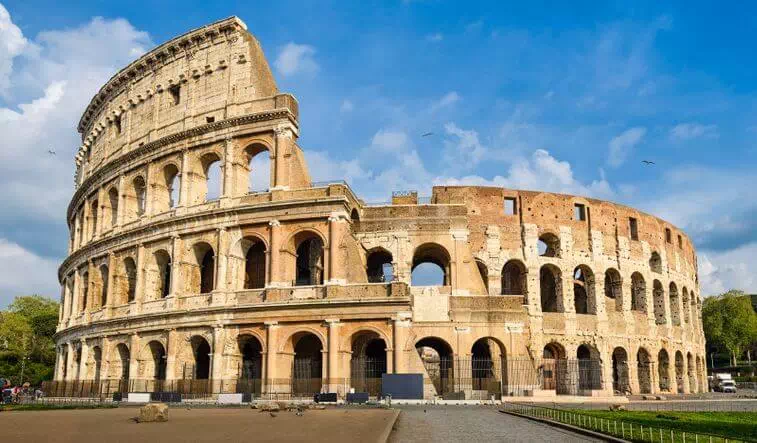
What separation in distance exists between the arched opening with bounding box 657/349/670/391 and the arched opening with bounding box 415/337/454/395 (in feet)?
42.2

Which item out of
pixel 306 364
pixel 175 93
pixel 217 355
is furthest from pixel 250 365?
pixel 175 93

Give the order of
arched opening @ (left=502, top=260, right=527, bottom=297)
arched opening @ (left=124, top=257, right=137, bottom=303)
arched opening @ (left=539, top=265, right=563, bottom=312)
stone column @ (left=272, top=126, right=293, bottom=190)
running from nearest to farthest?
1. stone column @ (left=272, top=126, right=293, bottom=190)
2. arched opening @ (left=124, top=257, right=137, bottom=303)
3. arched opening @ (left=539, top=265, right=563, bottom=312)
4. arched opening @ (left=502, top=260, right=527, bottom=297)

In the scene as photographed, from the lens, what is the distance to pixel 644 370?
3825cm

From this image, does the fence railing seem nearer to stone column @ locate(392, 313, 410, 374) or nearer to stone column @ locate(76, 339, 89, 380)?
stone column @ locate(392, 313, 410, 374)

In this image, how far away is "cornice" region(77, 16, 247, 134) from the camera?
3269cm

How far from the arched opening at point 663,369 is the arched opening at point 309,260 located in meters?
21.1

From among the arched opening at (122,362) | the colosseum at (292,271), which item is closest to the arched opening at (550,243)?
the colosseum at (292,271)

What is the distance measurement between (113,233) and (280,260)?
35.8ft

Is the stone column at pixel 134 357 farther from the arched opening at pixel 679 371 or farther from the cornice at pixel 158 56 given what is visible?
the arched opening at pixel 679 371

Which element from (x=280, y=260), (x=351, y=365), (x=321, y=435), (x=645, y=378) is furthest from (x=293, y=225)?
(x=645, y=378)

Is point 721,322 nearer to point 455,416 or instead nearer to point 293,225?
point 293,225

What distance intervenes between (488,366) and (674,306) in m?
17.2

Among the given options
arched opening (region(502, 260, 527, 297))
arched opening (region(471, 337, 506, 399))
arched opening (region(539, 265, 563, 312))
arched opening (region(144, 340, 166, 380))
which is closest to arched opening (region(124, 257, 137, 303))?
Result: arched opening (region(144, 340, 166, 380))

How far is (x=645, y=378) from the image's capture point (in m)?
38.1
